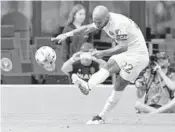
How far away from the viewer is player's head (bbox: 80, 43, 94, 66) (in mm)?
14055

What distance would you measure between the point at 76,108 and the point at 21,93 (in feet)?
3.38

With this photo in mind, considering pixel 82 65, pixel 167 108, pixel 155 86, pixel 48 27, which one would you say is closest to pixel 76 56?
pixel 82 65

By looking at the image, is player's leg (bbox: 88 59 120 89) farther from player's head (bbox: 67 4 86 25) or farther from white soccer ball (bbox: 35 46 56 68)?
player's head (bbox: 67 4 86 25)

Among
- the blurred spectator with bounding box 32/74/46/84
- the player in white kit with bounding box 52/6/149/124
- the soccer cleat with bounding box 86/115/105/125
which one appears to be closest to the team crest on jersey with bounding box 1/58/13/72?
the blurred spectator with bounding box 32/74/46/84

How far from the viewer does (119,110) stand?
14.6 meters

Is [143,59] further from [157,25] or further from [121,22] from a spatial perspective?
[157,25]

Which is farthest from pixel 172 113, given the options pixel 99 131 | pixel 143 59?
pixel 99 131

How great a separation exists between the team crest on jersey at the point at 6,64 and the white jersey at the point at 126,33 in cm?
319

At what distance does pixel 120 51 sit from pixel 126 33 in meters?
0.27

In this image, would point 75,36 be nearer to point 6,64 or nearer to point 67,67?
point 67,67

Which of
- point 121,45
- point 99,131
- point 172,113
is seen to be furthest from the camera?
point 172,113

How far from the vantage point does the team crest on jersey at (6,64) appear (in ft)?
47.5

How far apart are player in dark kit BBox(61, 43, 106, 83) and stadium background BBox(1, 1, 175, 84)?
0.17 m

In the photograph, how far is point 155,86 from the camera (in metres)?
14.1
